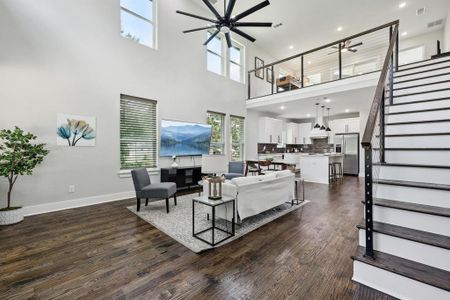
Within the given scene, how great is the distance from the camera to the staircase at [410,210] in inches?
58.7

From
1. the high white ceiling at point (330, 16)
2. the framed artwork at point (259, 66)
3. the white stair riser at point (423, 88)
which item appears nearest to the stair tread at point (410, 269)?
the white stair riser at point (423, 88)

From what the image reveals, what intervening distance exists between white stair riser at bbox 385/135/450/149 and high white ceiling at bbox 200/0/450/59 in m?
5.37

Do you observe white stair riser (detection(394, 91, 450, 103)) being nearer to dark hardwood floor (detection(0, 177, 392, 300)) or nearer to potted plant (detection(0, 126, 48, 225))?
dark hardwood floor (detection(0, 177, 392, 300))

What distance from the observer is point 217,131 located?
7066 millimetres

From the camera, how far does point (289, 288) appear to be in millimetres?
1753

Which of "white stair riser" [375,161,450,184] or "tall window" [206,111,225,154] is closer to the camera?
"white stair riser" [375,161,450,184]

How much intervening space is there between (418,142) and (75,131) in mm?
5790

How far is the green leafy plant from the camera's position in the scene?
3.06m

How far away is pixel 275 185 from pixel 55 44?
16.3ft

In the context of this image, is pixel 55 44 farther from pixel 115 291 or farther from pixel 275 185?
pixel 275 185

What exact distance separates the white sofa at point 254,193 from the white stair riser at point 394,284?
1609mm

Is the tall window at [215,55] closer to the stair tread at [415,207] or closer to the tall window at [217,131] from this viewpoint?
the tall window at [217,131]

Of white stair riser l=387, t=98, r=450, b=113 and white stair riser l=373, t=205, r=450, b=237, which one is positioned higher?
white stair riser l=387, t=98, r=450, b=113

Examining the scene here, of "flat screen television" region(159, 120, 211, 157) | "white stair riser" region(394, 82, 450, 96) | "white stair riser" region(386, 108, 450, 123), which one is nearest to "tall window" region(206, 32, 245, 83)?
"flat screen television" region(159, 120, 211, 157)
